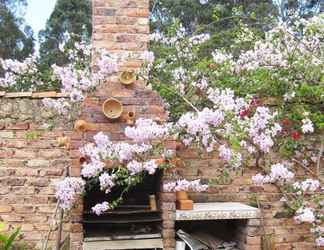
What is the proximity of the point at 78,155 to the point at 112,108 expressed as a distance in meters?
0.49

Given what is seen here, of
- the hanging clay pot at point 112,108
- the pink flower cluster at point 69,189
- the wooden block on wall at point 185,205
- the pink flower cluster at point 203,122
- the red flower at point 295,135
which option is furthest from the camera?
the red flower at point 295,135

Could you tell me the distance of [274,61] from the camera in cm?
465

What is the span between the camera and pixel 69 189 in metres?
3.50

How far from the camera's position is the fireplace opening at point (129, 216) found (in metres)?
3.83

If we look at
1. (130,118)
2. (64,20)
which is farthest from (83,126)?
(64,20)

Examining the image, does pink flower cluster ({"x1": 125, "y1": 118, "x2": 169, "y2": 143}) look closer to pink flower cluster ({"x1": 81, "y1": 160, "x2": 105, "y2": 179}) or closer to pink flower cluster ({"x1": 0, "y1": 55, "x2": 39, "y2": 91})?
pink flower cluster ({"x1": 81, "y1": 160, "x2": 105, "y2": 179})

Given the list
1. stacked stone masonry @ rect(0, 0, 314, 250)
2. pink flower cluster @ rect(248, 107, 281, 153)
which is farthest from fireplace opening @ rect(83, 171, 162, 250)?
pink flower cluster @ rect(248, 107, 281, 153)

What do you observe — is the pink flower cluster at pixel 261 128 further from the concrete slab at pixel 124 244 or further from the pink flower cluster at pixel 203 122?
the concrete slab at pixel 124 244

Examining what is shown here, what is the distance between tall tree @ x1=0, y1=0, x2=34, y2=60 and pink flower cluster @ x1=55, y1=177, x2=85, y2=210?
9817 mm

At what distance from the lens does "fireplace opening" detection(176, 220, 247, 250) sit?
4105mm

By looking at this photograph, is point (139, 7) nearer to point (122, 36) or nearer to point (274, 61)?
point (122, 36)

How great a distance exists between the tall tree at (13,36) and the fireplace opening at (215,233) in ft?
31.5

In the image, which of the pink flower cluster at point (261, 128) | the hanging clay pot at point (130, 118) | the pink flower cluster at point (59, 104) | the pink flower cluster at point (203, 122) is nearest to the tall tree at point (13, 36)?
the pink flower cluster at point (59, 104)

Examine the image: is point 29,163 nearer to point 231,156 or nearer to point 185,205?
point 185,205
